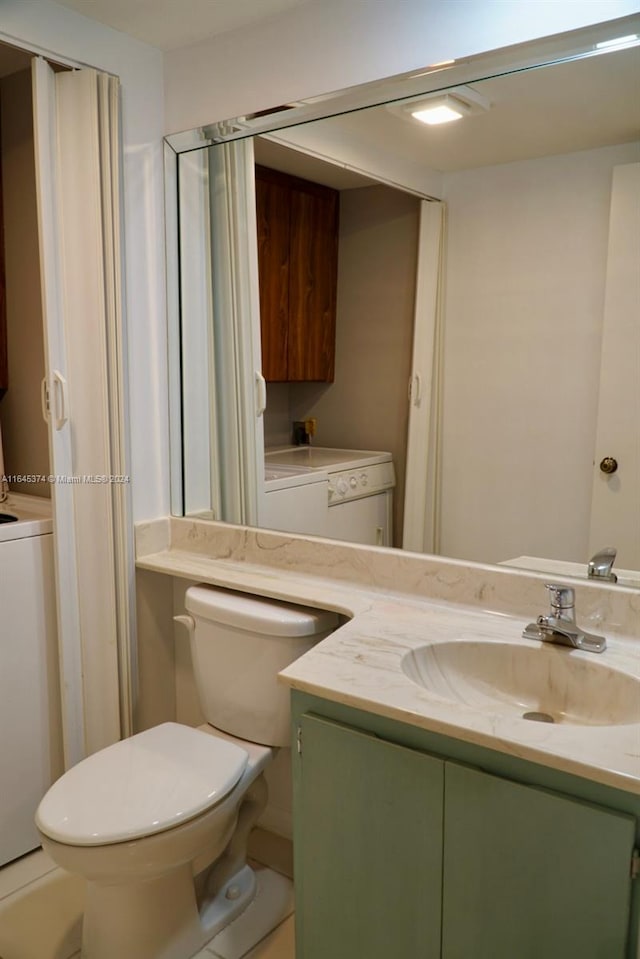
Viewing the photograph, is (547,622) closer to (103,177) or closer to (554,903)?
(554,903)

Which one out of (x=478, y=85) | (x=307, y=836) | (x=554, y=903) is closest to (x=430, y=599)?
(x=307, y=836)

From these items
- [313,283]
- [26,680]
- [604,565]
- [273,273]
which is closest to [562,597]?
[604,565]

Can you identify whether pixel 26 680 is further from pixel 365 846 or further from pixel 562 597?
pixel 562 597

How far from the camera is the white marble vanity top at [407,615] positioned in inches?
44.5

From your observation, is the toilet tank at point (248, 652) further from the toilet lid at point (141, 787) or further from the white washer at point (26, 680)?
the white washer at point (26, 680)

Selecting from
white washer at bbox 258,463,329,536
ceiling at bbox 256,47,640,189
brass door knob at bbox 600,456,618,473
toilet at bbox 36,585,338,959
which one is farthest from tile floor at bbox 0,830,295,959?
ceiling at bbox 256,47,640,189

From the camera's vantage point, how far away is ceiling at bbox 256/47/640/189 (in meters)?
1.47

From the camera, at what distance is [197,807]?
153 cm

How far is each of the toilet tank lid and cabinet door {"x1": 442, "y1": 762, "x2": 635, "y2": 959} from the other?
618mm

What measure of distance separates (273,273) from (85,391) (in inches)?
24.9

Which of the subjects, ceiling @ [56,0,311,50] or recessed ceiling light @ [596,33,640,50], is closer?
recessed ceiling light @ [596,33,640,50]

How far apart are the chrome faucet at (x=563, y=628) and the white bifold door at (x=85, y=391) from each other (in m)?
1.17

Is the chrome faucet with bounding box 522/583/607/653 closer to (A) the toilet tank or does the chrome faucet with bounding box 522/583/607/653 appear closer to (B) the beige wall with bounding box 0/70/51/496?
(A) the toilet tank

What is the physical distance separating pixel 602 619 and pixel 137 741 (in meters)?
1.13
